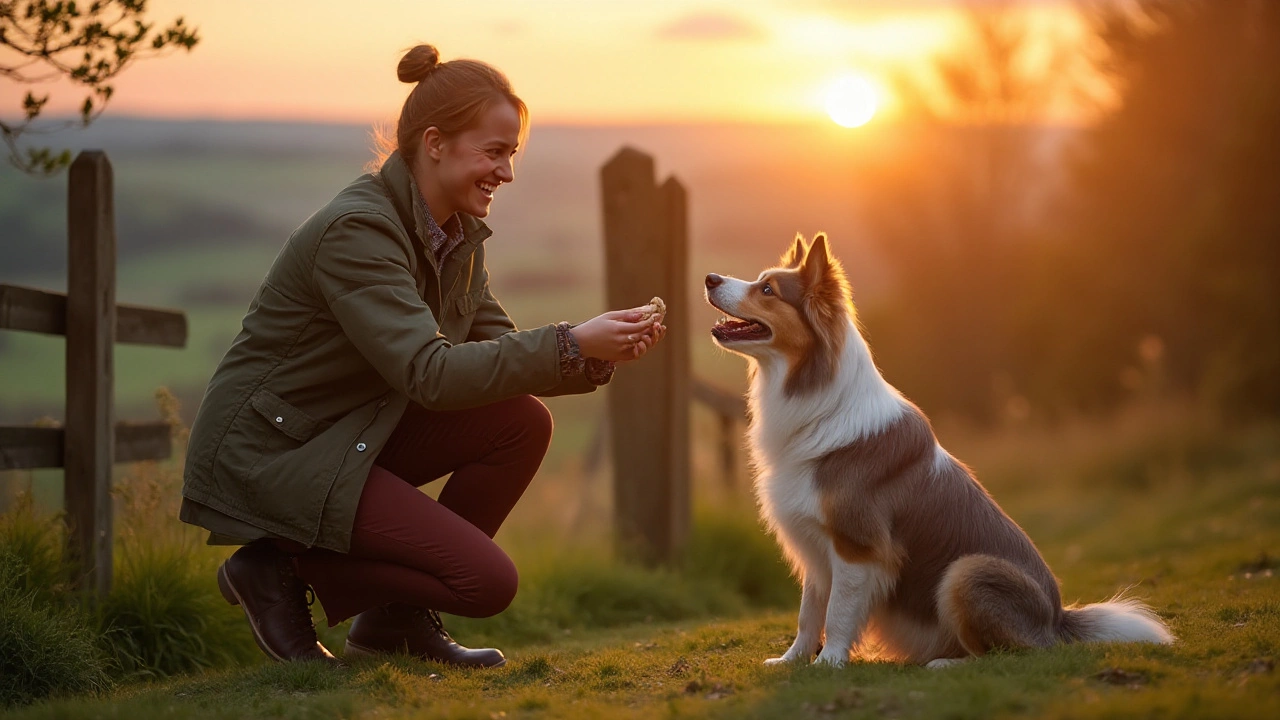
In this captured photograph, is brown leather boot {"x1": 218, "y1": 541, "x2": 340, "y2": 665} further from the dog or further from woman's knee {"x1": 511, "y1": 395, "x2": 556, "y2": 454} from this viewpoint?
the dog

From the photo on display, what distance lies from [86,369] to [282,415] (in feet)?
4.67

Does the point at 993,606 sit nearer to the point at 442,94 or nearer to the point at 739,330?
the point at 739,330

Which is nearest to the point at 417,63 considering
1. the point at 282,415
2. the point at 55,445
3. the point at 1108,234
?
the point at 282,415

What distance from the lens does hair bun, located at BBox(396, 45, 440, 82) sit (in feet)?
14.2

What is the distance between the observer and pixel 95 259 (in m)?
4.95

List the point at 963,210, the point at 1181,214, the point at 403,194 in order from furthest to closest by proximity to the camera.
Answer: the point at 963,210
the point at 1181,214
the point at 403,194

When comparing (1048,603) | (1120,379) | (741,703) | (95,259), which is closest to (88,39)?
(95,259)

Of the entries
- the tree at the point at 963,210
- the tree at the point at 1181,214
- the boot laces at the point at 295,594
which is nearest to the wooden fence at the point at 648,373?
the boot laces at the point at 295,594

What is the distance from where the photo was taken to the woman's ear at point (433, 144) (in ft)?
14.1

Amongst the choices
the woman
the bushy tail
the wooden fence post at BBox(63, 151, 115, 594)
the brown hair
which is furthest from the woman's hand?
the wooden fence post at BBox(63, 151, 115, 594)

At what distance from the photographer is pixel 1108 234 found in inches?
689

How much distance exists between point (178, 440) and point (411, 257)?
2.22 meters

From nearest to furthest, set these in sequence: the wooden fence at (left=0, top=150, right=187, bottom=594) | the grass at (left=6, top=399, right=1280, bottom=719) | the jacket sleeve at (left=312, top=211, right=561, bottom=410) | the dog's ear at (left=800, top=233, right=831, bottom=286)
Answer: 1. the grass at (left=6, top=399, right=1280, bottom=719)
2. the jacket sleeve at (left=312, top=211, right=561, bottom=410)
3. the dog's ear at (left=800, top=233, right=831, bottom=286)
4. the wooden fence at (left=0, top=150, right=187, bottom=594)

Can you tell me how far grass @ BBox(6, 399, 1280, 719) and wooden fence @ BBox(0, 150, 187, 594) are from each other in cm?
25
